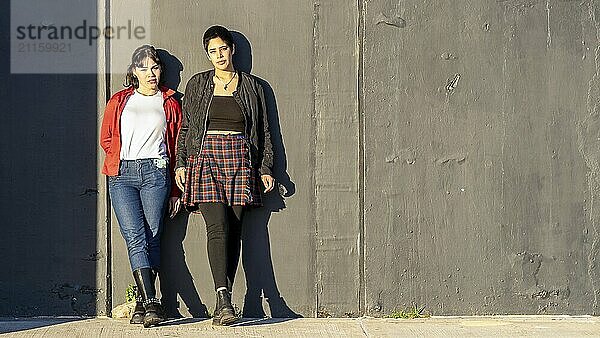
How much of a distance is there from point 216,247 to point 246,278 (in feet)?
1.47

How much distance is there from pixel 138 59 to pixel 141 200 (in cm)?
92

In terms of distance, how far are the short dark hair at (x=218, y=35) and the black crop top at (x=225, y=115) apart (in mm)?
359

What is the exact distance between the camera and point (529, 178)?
6859mm

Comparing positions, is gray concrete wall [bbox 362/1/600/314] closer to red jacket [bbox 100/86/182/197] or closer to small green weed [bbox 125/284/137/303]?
red jacket [bbox 100/86/182/197]

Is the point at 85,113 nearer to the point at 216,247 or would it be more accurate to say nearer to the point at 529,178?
the point at 216,247

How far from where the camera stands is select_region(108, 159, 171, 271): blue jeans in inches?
255

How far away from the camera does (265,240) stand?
22.3 ft

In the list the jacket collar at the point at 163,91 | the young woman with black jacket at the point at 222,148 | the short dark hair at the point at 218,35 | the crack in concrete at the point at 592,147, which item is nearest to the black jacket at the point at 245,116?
the young woman with black jacket at the point at 222,148

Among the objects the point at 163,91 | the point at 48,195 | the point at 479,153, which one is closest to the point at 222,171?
the point at 163,91

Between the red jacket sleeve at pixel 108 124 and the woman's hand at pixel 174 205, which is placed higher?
the red jacket sleeve at pixel 108 124

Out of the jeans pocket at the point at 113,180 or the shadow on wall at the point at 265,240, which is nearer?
the jeans pocket at the point at 113,180

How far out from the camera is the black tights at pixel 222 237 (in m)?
6.44

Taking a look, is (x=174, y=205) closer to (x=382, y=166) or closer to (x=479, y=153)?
(x=382, y=166)

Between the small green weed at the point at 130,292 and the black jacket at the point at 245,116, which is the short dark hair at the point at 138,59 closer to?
the black jacket at the point at 245,116
